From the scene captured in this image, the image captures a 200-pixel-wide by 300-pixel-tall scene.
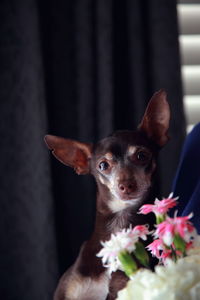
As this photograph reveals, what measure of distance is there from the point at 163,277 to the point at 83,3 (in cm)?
134

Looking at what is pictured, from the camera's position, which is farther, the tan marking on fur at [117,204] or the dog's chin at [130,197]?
the tan marking on fur at [117,204]

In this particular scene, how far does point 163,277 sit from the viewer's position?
654mm

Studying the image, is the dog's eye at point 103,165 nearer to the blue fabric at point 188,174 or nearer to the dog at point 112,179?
the dog at point 112,179

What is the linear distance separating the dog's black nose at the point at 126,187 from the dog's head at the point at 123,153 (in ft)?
0.07

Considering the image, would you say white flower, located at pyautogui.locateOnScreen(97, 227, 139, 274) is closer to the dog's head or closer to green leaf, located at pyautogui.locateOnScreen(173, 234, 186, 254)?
green leaf, located at pyautogui.locateOnScreen(173, 234, 186, 254)

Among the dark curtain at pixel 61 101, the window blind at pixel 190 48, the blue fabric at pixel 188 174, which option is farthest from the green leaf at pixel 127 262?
the window blind at pixel 190 48

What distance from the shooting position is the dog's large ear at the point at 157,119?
119cm

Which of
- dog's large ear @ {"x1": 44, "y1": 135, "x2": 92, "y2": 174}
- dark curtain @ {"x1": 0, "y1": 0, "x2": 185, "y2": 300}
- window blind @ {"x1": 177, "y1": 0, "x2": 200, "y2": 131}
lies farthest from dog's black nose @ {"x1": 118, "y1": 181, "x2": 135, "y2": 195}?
window blind @ {"x1": 177, "y1": 0, "x2": 200, "y2": 131}

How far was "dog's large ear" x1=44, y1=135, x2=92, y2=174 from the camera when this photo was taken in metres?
1.19

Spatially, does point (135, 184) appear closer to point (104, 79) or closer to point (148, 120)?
point (148, 120)

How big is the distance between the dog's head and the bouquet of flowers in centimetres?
35

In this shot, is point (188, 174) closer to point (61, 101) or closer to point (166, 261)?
point (61, 101)

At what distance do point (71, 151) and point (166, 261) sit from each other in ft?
1.95

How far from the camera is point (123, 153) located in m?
1.22
